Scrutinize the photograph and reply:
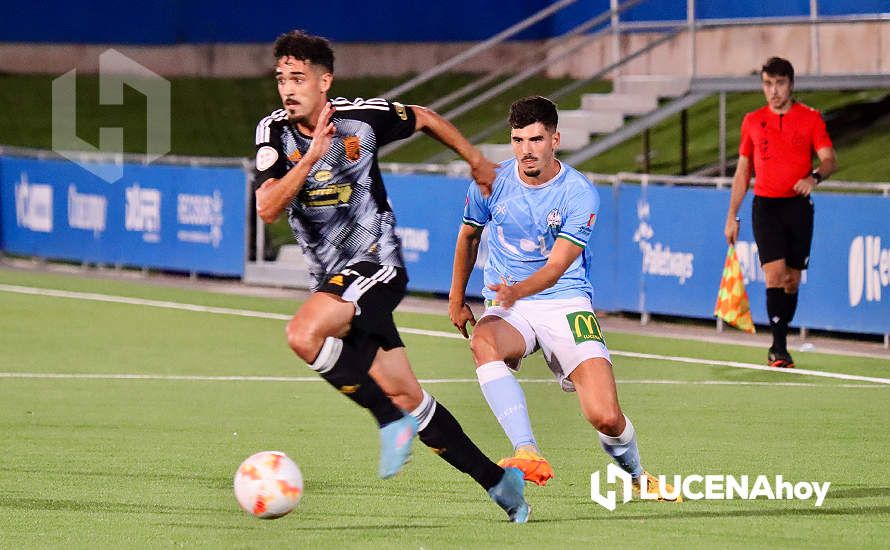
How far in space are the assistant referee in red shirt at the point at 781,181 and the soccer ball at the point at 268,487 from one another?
6898 mm

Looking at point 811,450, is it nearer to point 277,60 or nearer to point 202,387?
point 277,60

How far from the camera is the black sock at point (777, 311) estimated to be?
46.3 feet

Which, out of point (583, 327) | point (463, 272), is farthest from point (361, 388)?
point (583, 327)

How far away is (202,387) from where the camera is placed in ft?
43.8

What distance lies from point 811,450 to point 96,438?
4.38 metres

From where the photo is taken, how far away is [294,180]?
775 cm

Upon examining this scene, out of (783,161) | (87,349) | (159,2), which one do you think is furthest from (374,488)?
(159,2)

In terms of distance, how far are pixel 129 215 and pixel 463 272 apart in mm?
15250

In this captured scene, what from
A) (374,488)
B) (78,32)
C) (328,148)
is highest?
(78,32)
